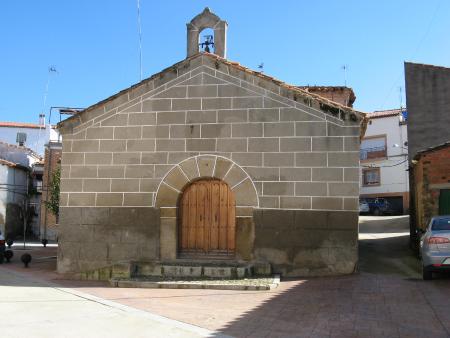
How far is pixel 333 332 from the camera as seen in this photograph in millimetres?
5941

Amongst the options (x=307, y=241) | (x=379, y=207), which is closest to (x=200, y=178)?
(x=307, y=241)

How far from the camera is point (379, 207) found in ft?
114

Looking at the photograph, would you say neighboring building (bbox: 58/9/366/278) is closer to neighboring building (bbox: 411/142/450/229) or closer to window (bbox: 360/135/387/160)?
neighboring building (bbox: 411/142/450/229)

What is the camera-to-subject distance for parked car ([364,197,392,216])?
34.8 m

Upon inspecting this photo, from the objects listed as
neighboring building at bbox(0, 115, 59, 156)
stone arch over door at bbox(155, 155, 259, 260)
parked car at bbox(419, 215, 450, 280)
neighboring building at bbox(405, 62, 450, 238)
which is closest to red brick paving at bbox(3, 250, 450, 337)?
parked car at bbox(419, 215, 450, 280)

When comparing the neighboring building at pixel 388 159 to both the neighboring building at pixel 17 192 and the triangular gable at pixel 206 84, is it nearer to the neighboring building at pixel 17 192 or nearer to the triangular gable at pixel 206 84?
the neighboring building at pixel 17 192

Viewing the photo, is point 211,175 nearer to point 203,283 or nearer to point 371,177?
point 203,283

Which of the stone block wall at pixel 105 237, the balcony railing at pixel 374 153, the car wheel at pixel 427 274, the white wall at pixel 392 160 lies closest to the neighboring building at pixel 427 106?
the car wheel at pixel 427 274

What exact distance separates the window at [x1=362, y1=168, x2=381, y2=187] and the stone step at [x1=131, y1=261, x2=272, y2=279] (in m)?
29.8

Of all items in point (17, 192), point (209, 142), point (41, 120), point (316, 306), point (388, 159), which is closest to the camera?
point (316, 306)

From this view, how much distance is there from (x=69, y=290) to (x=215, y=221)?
350 cm

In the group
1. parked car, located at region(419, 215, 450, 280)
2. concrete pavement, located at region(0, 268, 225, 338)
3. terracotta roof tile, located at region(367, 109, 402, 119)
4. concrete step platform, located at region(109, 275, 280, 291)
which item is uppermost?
terracotta roof tile, located at region(367, 109, 402, 119)

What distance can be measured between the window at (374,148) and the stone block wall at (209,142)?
93.9 ft

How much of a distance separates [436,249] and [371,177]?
101 ft
